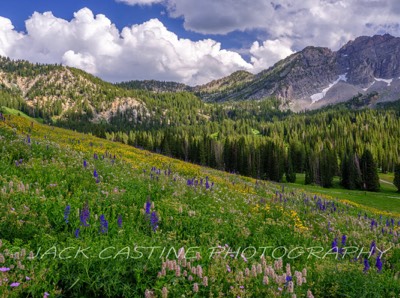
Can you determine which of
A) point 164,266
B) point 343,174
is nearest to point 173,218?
point 164,266

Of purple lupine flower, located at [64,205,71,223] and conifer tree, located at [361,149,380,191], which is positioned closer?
purple lupine flower, located at [64,205,71,223]

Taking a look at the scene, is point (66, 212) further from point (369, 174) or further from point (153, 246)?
point (369, 174)

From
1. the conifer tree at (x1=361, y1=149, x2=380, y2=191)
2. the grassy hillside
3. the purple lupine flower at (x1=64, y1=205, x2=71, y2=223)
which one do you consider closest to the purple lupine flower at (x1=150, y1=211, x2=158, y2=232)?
the grassy hillside

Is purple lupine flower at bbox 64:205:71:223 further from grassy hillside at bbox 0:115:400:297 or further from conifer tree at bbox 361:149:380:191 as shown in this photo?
conifer tree at bbox 361:149:380:191

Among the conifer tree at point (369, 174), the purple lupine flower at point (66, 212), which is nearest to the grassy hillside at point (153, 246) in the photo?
the purple lupine flower at point (66, 212)

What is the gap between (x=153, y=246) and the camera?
18.2ft

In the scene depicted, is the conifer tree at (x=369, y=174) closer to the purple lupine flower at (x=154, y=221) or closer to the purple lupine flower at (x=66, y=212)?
the purple lupine flower at (x=154, y=221)

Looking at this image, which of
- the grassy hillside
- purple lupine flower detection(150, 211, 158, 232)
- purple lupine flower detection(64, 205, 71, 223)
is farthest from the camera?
purple lupine flower detection(150, 211, 158, 232)

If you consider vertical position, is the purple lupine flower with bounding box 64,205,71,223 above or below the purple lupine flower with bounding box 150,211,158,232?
above

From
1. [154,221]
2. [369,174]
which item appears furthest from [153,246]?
[369,174]

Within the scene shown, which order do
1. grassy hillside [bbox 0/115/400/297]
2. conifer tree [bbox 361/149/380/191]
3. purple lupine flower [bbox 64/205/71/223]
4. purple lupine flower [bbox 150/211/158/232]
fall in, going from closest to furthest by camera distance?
grassy hillside [bbox 0/115/400/297]
purple lupine flower [bbox 64/205/71/223]
purple lupine flower [bbox 150/211/158/232]
conifer tree [bbox 361/149/380/191]

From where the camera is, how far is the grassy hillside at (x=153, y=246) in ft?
14.1

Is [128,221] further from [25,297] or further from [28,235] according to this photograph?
[25,297]

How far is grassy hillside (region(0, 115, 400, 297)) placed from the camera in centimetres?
430
